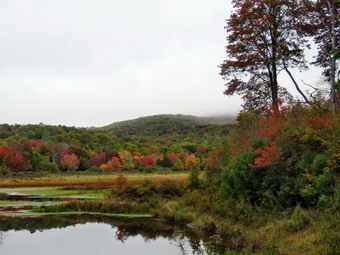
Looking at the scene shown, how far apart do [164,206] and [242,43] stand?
15.4 m

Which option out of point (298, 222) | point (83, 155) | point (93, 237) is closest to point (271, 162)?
point (298, 222)

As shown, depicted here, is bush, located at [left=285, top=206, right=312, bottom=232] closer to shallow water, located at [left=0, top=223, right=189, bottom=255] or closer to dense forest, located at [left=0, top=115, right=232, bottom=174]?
shallow water, located at [left=0, top=223, right=189, bottom=255]

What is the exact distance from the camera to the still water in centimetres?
2000

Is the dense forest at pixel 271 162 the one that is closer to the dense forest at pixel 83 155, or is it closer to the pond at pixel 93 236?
the pond at pixel 93 236

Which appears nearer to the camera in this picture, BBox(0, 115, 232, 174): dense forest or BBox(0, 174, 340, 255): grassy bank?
BBox(0, 174, 340, 255): grassy bank

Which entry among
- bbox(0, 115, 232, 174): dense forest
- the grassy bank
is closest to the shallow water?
the grassy bank

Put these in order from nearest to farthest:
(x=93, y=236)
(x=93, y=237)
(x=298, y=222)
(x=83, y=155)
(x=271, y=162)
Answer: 1. (x=298, y=222)
2. (x=271, y=162)
3. (x=93, y=237)
4. (x=93, y=236)
5. (x=83, y=155)

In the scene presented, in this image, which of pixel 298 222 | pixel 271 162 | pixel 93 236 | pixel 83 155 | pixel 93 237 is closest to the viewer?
pixel 298 222

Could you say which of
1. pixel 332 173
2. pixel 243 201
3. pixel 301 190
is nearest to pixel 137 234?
pixel 243 201

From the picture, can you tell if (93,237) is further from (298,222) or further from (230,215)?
(298,222)

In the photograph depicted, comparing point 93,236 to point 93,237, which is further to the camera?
point 93,236

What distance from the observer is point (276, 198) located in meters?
19.6

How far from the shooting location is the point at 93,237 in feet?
77.0

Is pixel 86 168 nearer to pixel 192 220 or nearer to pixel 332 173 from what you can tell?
pixel 192 220
